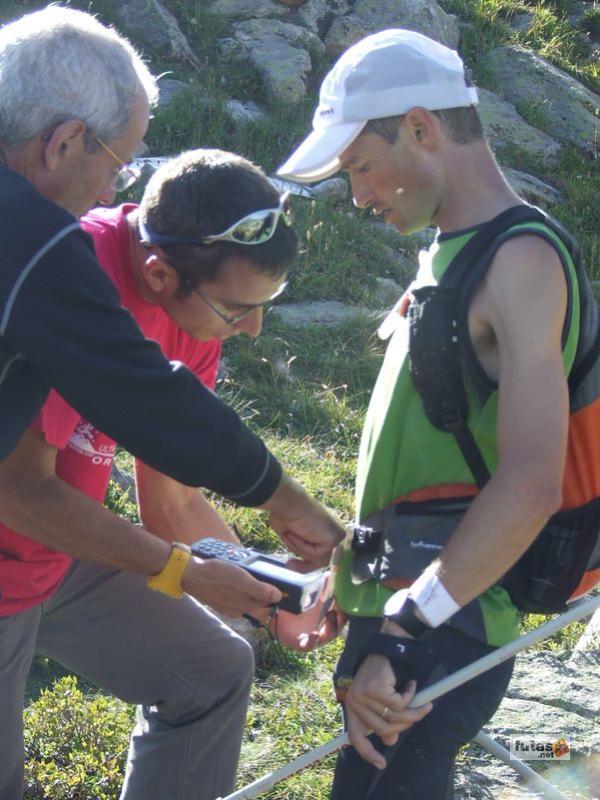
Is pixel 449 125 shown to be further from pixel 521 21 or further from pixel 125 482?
pixel 521 21

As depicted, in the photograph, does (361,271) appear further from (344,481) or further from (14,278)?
(14,278)

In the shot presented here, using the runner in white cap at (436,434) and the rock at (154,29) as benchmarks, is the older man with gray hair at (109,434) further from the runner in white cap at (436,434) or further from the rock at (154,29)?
the rock at (154,29)

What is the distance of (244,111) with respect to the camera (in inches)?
393

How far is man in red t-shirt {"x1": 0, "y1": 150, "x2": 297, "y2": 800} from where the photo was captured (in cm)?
292

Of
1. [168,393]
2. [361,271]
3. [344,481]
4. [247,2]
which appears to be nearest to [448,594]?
[168,393]

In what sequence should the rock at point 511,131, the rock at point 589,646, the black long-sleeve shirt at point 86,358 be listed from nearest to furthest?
the black long-sleeve shirt at point 86,358 < the rock at point 589,646 < the rock at point 511,131

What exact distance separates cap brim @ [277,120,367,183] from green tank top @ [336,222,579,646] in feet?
1.03

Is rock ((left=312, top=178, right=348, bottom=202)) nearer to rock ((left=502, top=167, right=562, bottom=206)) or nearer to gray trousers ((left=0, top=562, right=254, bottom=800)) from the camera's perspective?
rock ((left=502, top=167, right=562, bottom=206))

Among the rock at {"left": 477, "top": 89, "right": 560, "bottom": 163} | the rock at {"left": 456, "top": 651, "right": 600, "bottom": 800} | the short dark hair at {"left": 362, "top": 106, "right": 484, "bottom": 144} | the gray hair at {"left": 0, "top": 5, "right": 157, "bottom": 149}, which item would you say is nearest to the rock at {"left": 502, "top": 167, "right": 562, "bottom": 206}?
the rock at {"left": 477, "top": 89, "right": 560, "bottom": 163}

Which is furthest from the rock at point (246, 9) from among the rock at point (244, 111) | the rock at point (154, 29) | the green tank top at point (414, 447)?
the green tank top at point (414, 447)

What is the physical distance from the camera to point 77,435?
10.0 feet

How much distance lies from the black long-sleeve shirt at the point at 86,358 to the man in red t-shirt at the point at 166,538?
0.38 metres

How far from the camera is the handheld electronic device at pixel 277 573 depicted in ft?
9.02

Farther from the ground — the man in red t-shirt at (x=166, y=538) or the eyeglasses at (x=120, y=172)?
the eyeglasses at (x=120, y=172)
